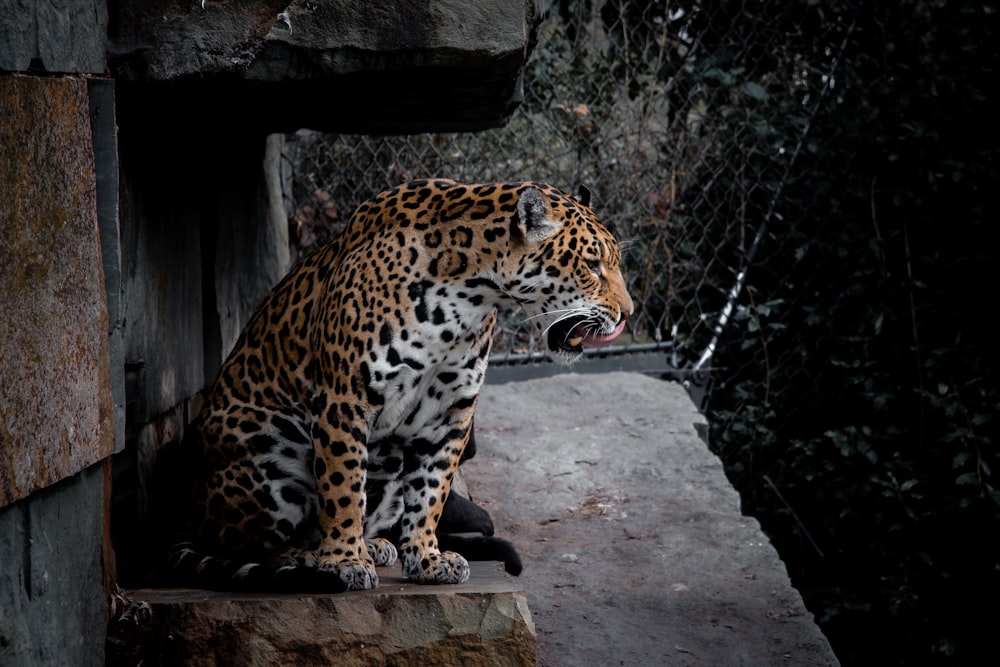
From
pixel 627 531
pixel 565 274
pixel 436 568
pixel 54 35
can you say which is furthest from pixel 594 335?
pixel 627 531

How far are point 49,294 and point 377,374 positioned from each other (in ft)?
3.51

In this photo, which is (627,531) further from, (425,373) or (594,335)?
(425,373)

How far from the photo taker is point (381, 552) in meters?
4.02

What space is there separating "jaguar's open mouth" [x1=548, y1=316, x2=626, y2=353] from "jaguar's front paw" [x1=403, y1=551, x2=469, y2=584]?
30.4 inches

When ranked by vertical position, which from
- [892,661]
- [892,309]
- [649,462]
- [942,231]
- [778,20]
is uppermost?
[778,20]

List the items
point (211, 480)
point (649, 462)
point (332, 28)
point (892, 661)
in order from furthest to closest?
1. point (892, 661)
2. point (649, 462)
3. point (211, 480)
4. point (332, 28)

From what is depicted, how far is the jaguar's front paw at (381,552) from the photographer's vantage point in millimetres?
4016

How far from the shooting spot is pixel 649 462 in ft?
20.7

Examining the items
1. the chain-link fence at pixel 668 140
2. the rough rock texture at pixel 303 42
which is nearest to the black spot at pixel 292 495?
the rough rock texture at pixel 303 42

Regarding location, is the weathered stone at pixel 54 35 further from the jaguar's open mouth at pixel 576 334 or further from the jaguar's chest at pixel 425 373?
the jaguar's open mouth at pixel 576 334

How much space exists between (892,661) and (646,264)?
9.45 feet

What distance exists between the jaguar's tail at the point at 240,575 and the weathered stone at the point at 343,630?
5 cm

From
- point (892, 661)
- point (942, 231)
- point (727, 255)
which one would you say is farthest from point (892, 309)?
point (892, 661)

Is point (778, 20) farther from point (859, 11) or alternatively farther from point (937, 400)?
point (937, 400)
